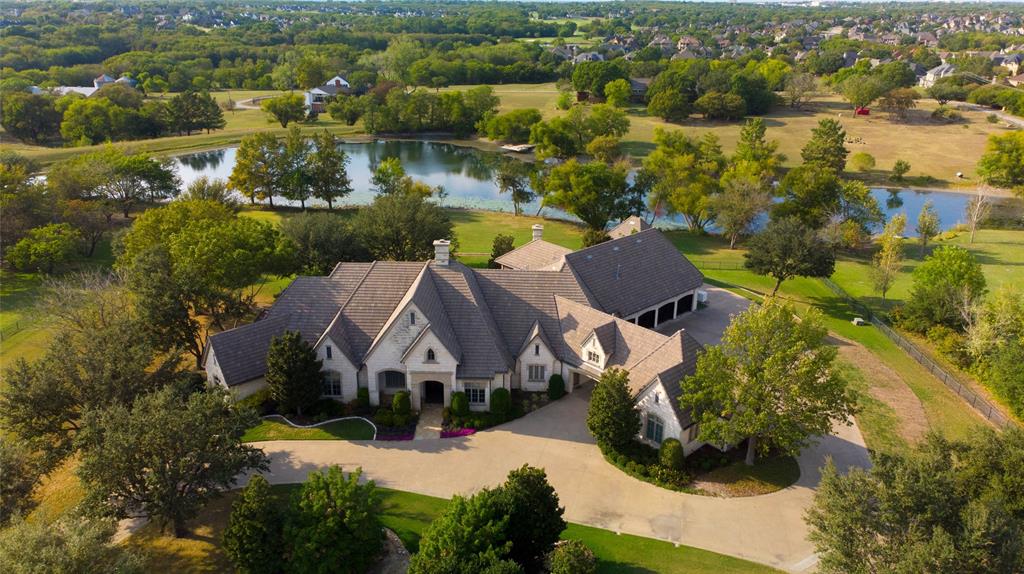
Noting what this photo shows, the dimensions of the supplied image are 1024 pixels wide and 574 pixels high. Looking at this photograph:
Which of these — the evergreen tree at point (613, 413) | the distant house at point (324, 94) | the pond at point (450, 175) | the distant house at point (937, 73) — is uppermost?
the distant house at point (937, 73)

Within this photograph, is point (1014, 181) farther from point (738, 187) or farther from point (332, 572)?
point (332, 572)

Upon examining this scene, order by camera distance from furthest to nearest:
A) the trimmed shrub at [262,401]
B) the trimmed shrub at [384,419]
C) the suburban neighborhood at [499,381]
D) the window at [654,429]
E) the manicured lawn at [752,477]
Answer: the trimmed shrub at [262,401], the trimmed shrub at [384,419], the window at [654,429], the manicured lawn at [752,477], the suburban neighborhood at [499,381]

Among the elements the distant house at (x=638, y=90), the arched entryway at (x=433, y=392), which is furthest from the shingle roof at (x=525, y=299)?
the distant house at (x=638, y=90)

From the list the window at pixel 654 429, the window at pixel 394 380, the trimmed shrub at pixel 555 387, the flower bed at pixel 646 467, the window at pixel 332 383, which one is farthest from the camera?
the trimmed shrub at pixel 555 387

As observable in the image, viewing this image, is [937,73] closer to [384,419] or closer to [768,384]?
[768,384]

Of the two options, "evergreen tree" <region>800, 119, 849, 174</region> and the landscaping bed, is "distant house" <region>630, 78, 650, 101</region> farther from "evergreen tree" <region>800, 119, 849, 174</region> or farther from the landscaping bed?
the landscaping bed

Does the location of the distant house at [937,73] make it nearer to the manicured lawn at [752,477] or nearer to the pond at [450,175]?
the pond at [450,175]
